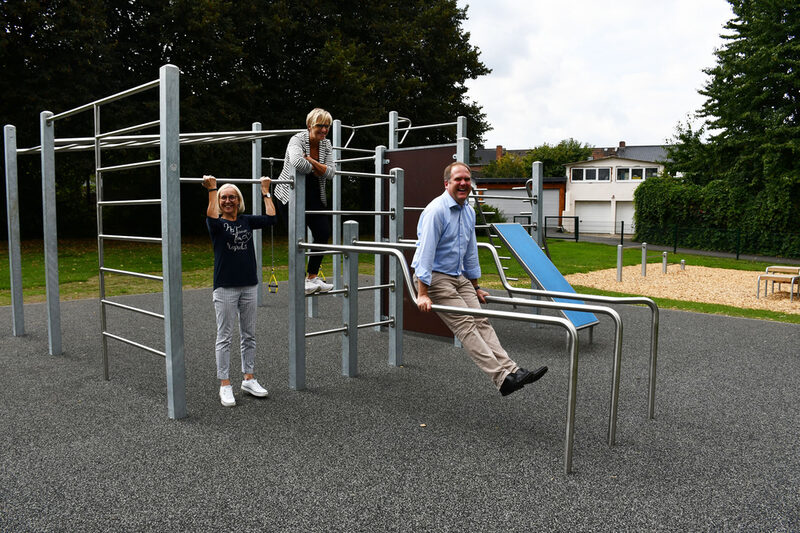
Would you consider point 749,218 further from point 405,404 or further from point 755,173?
point 405,404

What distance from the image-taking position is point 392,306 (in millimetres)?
5242

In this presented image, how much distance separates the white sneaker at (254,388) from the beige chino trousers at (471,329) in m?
1.36

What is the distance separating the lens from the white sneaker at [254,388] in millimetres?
4184

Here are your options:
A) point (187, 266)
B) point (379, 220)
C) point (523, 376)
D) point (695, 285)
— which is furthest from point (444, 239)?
point (187, 266)

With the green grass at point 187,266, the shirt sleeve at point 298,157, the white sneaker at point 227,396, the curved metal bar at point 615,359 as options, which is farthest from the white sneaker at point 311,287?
the green grass at point 187,266

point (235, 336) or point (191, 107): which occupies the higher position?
point (191, 107)

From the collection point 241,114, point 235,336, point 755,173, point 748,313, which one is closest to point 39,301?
point 235,336

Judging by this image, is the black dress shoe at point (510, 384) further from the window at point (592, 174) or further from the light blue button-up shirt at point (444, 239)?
the window at point (592, 174)

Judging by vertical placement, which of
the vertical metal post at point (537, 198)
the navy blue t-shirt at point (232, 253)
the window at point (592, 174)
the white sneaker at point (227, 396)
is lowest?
the white sneaker at point (227, 396)

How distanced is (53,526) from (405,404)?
2199mm

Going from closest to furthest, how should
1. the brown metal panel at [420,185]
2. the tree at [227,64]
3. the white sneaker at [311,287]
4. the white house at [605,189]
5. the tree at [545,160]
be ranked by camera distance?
the white sneaker at [311,287] → the brown metal panel at [420,185] → the tree at [227,64] → the white house at [605,189] → the tree at [545,160]

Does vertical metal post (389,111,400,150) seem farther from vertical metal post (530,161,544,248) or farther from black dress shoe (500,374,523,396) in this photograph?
black dress shoe (500,374,523,396)

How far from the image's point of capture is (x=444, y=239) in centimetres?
380

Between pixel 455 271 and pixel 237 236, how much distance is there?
1.46 metres
